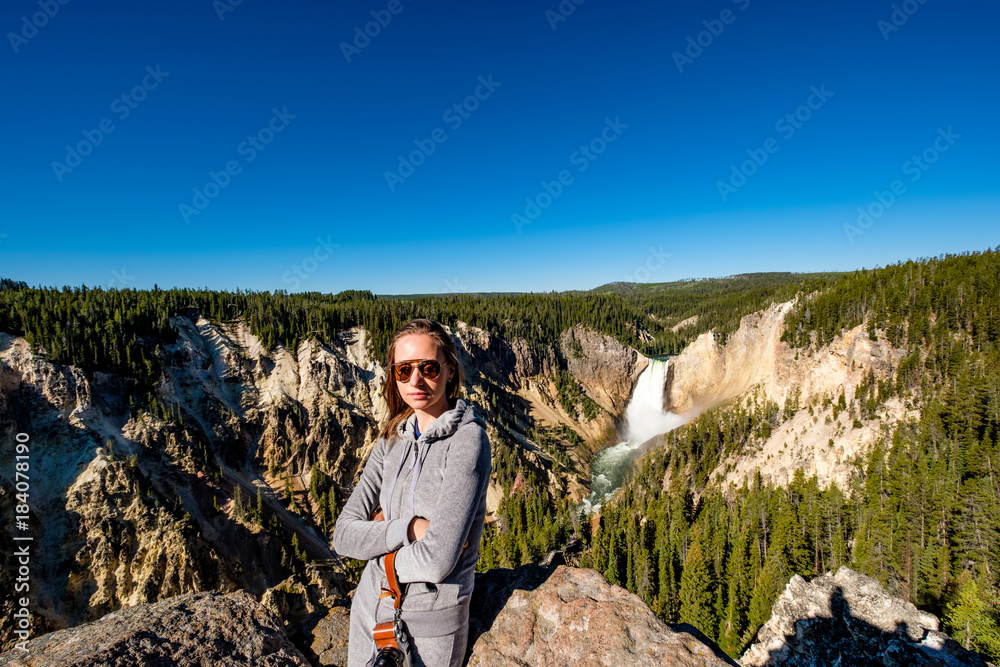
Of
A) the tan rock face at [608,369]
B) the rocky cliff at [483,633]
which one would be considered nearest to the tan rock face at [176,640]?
the rocky cliff at [483,633]

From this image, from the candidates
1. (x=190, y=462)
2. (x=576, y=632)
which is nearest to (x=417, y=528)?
(x=576, y=632)

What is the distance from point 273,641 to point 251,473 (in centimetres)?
4417

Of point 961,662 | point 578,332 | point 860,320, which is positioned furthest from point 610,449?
point 961,662

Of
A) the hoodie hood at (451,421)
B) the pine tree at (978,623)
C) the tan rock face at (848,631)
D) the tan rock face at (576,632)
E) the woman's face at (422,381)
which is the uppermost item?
the woman's face at (422,381)

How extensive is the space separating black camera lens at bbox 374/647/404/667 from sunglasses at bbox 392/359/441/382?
2128mm

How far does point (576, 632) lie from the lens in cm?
383

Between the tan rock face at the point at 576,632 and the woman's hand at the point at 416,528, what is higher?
the woman's hand at the point at 416,528

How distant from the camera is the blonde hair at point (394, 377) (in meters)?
3.93

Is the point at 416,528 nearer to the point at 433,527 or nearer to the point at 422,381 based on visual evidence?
the point at 433,527

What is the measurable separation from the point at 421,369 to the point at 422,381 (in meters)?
0.11

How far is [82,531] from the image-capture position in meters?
25.5

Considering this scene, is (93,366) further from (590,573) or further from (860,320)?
(860,320)

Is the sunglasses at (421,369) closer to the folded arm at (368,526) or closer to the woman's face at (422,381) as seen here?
the woman's face at (422,381)

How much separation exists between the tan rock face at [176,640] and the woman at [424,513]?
1365 mm
